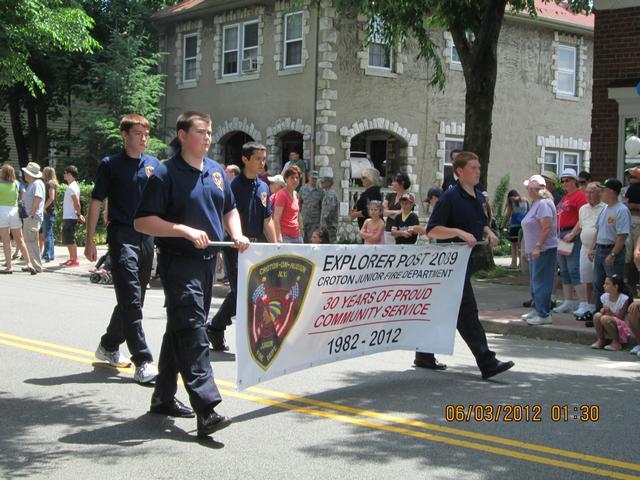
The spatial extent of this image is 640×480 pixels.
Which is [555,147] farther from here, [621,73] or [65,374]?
[65,374]

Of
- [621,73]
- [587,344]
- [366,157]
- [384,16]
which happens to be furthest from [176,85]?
[587,344]

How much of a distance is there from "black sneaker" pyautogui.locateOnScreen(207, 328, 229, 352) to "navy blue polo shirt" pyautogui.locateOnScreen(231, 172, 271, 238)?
1.03 m

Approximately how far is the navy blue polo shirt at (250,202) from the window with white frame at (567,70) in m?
22.9

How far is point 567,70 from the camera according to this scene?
30.0 meters

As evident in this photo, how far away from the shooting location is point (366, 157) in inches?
1041

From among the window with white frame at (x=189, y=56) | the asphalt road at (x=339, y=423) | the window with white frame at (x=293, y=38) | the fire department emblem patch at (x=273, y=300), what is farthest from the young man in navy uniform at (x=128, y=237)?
the window with white frame at (x=189, y=56)

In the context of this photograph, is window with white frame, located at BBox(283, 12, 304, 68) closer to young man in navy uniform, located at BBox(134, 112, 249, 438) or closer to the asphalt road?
the asphalt road

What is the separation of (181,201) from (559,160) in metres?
26.1

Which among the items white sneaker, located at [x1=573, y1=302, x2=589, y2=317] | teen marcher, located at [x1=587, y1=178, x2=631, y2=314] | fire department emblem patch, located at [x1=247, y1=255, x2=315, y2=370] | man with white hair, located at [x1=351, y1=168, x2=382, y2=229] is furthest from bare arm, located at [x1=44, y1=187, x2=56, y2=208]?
fire department emblem patch, located at [x1=247, y1=255, x2=315, y2=370]

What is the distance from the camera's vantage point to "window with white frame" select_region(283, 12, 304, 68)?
25.7 m

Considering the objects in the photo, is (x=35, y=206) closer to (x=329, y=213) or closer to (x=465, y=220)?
(x=329, y=213)

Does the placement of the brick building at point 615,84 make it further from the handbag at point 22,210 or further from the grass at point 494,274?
the handbag at point 22,210

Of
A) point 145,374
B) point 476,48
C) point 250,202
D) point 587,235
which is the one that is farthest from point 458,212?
point 476,48

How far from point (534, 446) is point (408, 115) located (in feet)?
69.4
